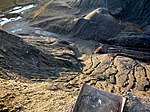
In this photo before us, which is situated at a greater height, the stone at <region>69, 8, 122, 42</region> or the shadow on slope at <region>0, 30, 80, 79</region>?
the shadow on slope at <region>0, 30, 80, 79</region>

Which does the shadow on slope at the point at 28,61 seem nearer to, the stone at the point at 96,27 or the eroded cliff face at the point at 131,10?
the stone at the point at 96,27

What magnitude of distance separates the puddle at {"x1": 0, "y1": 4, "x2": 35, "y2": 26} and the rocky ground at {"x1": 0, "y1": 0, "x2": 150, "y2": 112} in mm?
625

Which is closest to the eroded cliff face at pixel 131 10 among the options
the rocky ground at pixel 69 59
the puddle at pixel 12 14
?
the rocky ground at pixel 69 59

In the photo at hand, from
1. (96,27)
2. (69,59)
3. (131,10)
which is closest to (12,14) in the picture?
(96,27)

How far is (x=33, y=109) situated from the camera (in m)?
6.57

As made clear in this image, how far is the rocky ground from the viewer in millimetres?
7113

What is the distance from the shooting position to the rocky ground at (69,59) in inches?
280

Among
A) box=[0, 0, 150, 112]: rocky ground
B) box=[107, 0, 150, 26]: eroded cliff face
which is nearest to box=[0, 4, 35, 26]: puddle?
box=[0, 0, 150, 112]: rocky ground

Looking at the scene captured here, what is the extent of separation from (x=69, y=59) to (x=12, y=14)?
26.2 feet

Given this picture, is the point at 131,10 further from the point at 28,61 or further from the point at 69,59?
the point at 28,61

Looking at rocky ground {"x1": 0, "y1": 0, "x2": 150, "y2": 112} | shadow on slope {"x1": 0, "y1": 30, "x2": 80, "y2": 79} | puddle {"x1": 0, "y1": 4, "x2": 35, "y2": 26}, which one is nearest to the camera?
rocky ground {"x1": 0, "y1": 0, "x2": 150, "y2": 112}

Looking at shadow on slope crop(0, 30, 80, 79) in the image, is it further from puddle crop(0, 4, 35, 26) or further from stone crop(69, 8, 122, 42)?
puddle crop(0, 4, 35, 26)

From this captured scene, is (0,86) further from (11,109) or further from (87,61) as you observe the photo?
(87,61)

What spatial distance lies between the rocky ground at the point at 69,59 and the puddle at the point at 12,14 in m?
0.63
